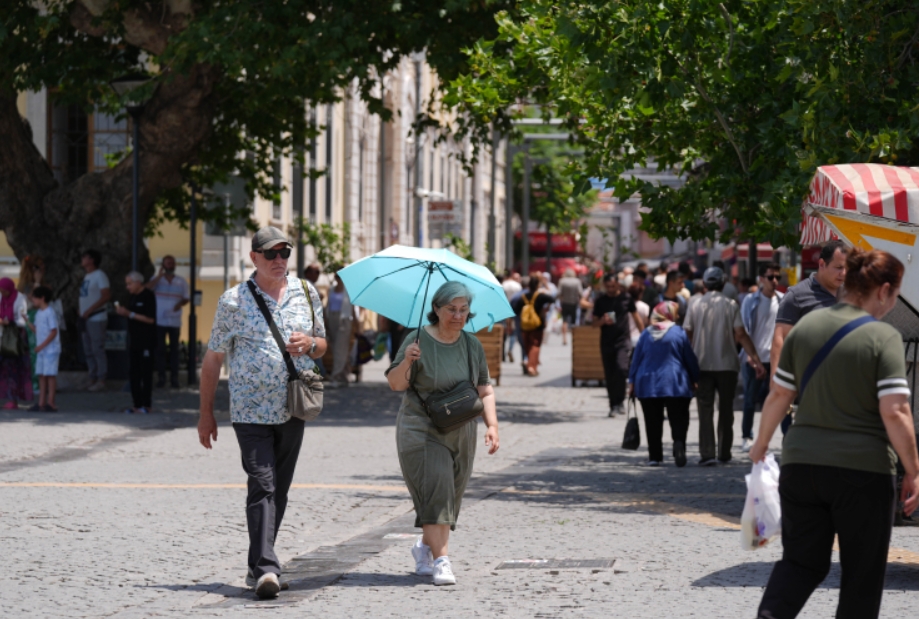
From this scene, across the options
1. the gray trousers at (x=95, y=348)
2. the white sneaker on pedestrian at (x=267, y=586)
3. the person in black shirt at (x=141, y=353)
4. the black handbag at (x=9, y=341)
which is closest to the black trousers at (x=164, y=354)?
the gray trousers at (x=95, y=348)

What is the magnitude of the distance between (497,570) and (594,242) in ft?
364

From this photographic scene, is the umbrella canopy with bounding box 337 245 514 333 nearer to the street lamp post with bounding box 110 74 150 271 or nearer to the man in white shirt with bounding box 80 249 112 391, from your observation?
the street lamp post with bounding box 110 74 150 271

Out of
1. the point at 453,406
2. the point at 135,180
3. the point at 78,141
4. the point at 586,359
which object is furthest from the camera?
the point at 78,141

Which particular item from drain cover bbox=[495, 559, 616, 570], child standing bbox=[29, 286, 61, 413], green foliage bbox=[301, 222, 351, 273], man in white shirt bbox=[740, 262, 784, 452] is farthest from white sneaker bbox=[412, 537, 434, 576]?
green foliage bbox=[301, 222, 351, 273]

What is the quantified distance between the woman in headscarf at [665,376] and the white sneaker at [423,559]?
18.9 ft

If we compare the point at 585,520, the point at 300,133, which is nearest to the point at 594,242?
the point at 300,133

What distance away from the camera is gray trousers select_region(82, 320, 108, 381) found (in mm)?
21000

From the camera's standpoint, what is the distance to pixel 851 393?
17.9ft

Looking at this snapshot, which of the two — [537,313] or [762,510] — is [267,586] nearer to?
[762,510]

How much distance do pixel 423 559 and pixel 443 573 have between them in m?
0.35

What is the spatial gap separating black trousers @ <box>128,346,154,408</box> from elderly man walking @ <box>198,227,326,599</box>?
35.4 feet

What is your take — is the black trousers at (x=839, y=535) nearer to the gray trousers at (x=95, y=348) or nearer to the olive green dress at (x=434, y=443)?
the olive green dress at (x=434, y=443)

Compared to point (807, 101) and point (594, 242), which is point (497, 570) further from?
point (594, 242)

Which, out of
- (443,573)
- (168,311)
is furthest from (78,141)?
(443,573)
